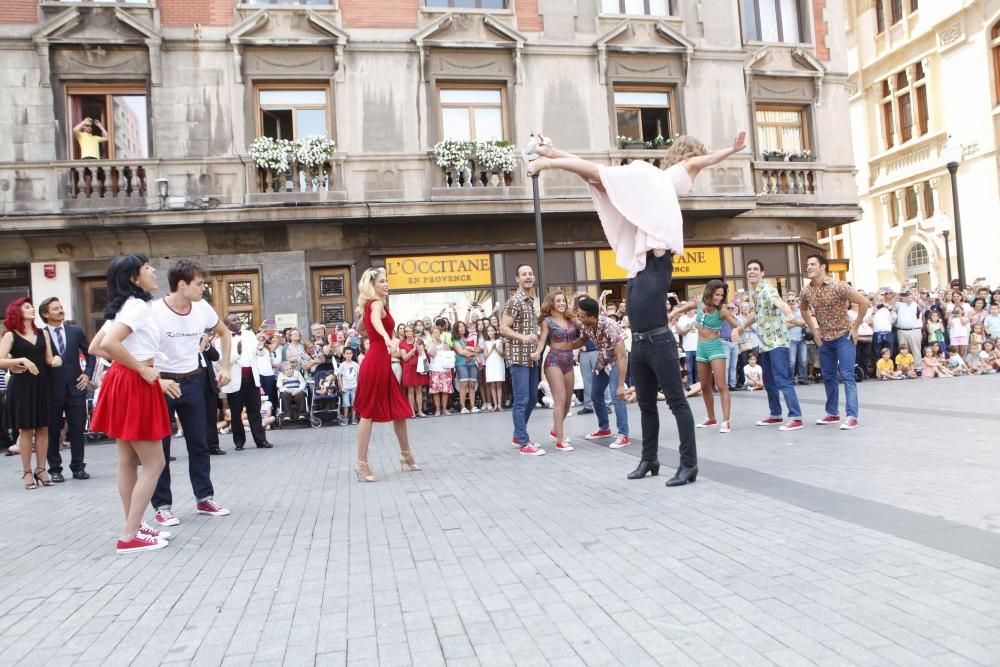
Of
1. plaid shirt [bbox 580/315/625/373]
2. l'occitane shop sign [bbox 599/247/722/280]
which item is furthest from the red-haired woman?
l'occitane shop sign [bbox 599/247/722/280]

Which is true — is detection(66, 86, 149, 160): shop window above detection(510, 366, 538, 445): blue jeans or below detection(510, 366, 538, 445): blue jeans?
above

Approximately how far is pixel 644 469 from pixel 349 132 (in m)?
14.6

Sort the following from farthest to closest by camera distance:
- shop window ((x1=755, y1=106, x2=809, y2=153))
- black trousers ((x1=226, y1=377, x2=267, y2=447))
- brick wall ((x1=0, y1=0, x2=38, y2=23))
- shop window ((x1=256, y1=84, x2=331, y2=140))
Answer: shop window ((x1=755, y1=106, x2=809, y2=153)) → shop window ((x1=256, y1=84, x2=331, y2=140)) → brick wall ((x1=0, y1=0, x2=38, y2=23)) → black trousers ((x1=226, y1=377, x2=267, y2=447))

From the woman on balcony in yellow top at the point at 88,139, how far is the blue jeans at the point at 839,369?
53.9ft

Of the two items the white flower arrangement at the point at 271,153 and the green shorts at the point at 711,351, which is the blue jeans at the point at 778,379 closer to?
the green shorts at the point at 711,351

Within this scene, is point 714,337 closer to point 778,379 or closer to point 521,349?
point 778,379

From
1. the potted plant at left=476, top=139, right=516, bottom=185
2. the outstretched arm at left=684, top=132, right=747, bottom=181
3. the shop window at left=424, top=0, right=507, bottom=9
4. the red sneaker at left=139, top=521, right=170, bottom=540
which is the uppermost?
the shop window at left=424, top=0, right=507, bottom=9

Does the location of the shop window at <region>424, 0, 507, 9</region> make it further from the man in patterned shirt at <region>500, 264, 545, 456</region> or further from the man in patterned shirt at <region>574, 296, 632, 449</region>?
the man in patterned shirt at <region>500, 264, 545, 456</region>

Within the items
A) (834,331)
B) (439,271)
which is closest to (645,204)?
(834,331)

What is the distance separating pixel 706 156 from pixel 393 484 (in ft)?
12.7

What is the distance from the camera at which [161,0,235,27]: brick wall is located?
18.4 metres

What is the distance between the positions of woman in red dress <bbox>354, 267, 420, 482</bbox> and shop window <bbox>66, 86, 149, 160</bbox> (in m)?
13.4

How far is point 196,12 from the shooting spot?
18547mm

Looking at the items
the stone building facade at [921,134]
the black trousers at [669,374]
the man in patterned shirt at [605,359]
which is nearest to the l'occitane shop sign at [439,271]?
the man in patterned shirt at [605,359]
